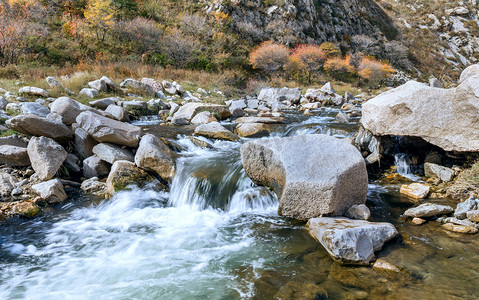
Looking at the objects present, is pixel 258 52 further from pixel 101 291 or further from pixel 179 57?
pixel 101 291

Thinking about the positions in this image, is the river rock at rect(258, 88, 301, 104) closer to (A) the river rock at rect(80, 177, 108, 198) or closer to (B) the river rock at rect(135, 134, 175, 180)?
(B) the river rock at rect(135, 134, 175, 180)

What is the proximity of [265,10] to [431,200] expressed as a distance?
35415mm

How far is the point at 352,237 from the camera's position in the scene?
372 cm

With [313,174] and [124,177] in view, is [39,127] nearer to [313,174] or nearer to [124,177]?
[124,177]

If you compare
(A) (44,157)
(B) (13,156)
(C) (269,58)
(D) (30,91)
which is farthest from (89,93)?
(C) (269,58)

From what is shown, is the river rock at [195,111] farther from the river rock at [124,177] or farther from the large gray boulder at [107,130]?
the river rock at [124,177]

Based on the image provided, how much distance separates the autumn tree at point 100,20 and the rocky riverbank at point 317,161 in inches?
647

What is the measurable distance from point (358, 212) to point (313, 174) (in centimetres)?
100

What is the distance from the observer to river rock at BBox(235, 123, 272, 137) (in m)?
9.94

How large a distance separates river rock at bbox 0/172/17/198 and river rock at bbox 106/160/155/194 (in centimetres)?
195

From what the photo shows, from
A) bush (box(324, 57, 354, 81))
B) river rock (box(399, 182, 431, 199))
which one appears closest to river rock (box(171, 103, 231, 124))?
river rock (box(399, 182, 431, 199))

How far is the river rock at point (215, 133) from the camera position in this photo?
364 inches

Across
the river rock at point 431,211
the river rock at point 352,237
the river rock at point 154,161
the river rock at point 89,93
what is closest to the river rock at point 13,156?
the river rock at point 154,161

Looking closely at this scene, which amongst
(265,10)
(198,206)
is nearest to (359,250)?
(198,206)
